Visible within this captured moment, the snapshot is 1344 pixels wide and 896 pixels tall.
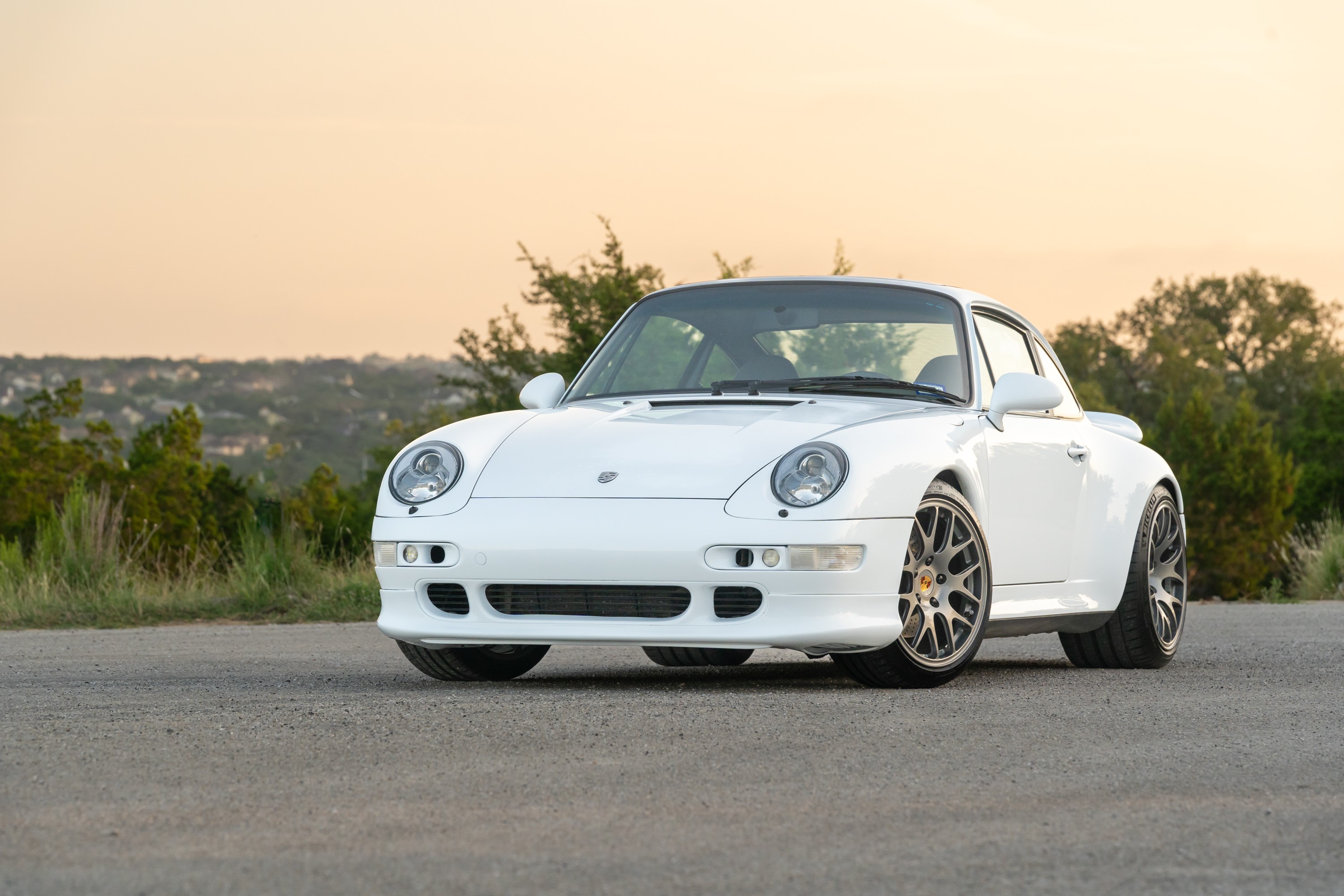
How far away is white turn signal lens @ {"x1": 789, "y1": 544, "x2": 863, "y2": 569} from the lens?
19.2 ft

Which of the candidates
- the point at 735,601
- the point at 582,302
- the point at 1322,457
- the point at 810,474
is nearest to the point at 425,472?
the point at 735,601

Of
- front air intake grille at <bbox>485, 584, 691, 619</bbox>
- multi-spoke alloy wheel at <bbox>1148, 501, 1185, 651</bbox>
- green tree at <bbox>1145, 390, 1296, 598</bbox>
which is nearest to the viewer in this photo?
front air intake grille at <bbox>485, 584, 691, 619</bbox>

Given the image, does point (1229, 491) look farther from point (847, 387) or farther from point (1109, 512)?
point (847, 387)

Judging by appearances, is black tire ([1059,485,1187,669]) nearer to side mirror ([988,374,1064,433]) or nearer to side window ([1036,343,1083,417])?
side window ([1036,343,1083,417])

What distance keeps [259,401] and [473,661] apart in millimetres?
140573

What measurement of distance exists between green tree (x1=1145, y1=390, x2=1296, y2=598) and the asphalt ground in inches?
2534

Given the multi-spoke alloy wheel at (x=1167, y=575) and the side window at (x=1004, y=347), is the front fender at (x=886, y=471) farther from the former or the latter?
the multi-spoke alloy wheel at (x=1167, y=575)

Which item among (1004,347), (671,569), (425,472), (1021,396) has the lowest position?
(671,569)

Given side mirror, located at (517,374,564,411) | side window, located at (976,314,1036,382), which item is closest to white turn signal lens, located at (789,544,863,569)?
side window, located at (976,314,1036,382)

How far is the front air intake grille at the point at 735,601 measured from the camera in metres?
5.93

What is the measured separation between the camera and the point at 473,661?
6.82 m

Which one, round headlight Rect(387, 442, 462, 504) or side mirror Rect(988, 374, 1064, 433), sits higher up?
side mirror Rect(988, 374, 1064, 433)

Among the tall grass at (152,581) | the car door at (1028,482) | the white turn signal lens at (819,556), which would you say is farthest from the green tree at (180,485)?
the white turn signal lens at (819,556)

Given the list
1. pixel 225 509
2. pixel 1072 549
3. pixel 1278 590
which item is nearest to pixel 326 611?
pixel 1072 549
